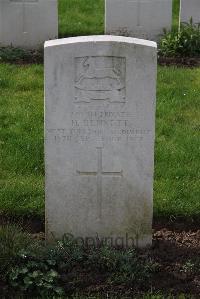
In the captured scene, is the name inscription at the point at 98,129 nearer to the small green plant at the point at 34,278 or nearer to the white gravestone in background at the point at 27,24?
the small green plant at the point at 34,278

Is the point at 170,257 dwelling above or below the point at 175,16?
below

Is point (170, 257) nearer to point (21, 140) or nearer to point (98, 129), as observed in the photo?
point (98, 129)

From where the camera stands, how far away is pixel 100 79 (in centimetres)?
498

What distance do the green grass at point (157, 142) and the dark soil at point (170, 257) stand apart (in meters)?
0.13

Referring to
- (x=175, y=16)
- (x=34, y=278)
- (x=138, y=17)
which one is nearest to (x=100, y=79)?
(x=34, y=278)

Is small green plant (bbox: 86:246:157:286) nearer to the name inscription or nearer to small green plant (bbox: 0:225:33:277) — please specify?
small green plant (bbox: 0:225:33:277)

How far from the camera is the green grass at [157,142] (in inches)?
233

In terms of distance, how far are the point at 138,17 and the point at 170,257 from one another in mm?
6029

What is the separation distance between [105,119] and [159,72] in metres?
4.04

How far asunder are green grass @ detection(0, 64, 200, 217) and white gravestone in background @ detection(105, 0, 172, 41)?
1584 mm

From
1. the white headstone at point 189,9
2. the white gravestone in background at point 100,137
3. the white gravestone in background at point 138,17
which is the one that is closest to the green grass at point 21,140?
the white gravestone in background at point 100,137

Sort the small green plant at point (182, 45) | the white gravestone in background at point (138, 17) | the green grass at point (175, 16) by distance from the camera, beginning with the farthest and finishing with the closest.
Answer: the green grass at point (175, 16) → the white gravestone in background at point (138, 17) → the small green plant at point (182, 45)

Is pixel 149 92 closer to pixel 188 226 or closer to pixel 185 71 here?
pixel 188 226

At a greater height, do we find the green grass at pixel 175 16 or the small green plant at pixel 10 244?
the green grass at pixel 175 16
